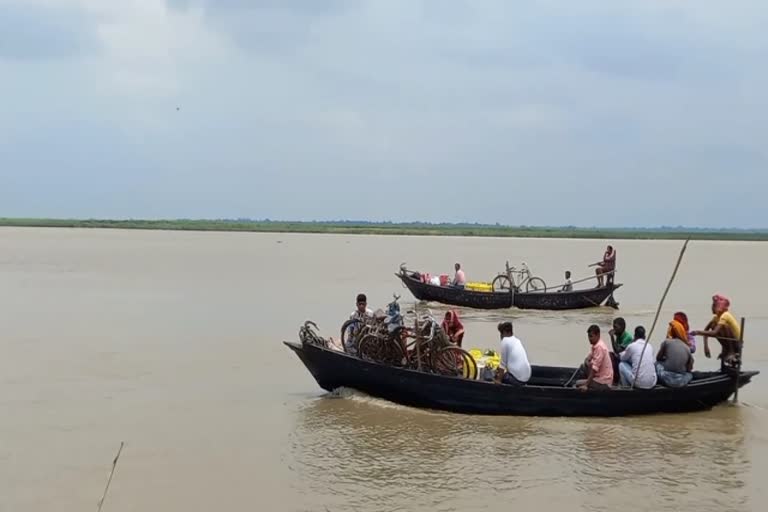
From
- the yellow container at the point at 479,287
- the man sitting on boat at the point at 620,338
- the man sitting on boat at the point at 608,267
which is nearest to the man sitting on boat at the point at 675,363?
the man sitting on boat at the point at 620,338

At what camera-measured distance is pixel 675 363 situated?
11.6m

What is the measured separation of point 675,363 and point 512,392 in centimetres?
235

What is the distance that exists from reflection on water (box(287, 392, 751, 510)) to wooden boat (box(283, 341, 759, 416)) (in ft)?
0.52

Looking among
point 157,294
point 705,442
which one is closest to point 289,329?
point 157,294

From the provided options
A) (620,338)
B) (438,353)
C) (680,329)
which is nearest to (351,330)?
(438,353)

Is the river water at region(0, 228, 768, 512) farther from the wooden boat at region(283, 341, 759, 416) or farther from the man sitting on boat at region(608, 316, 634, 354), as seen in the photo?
the man sitting on boat at region(608, 316, 634, 354)

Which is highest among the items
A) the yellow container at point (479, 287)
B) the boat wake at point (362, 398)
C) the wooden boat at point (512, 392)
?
the yellow container at point (479, 287)

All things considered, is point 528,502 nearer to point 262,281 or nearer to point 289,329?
point 289,329

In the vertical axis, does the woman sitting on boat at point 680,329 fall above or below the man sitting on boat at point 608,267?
below

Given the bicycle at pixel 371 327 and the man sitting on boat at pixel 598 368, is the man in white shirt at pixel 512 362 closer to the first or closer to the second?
the man sitting on boat at pixel 598 368

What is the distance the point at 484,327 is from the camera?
841 inches

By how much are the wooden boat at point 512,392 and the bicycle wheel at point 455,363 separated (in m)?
0.27

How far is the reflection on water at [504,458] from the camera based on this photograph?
8.69 metres

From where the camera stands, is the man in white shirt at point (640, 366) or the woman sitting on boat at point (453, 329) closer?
the man in white shirt at point (640, 366)
